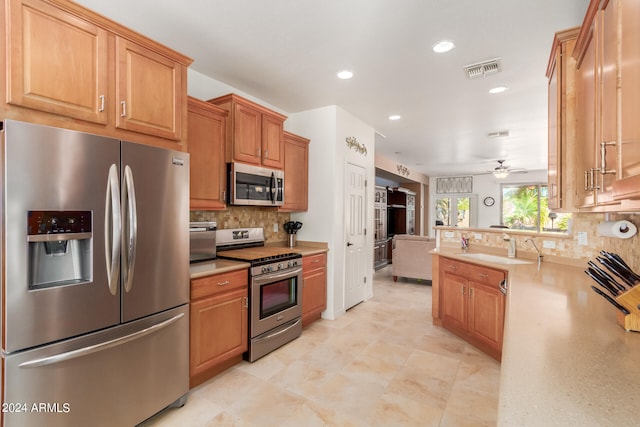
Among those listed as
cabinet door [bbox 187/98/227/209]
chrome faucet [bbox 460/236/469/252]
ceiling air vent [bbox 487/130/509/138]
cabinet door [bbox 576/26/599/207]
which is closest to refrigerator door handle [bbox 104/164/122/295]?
cabinet door [bbox 187/98/227/209]

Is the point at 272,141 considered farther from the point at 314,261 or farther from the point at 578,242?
the point at 578,242

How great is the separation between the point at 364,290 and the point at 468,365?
2.06 metres

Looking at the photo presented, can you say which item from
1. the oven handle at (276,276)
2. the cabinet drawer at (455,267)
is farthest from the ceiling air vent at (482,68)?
the oven handle at (276,276)

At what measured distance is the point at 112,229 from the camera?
5.53 ft

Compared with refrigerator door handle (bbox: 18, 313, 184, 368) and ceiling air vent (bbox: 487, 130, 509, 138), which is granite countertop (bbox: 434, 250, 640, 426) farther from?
ceiling air vent (bbox: 487, 130, 509, 138)

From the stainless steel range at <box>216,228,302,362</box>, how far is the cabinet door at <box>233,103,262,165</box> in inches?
32.4

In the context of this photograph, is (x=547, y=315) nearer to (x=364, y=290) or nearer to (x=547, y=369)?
(x=547, y=369)

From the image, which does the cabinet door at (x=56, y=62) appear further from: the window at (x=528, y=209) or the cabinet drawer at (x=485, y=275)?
the window at (x=528, y=209)

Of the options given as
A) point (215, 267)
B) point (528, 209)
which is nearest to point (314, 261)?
point (215, 267)

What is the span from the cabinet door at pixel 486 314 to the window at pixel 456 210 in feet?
24.7

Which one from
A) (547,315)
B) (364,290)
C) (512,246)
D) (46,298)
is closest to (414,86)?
(512,246)

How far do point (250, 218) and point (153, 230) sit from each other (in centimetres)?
165

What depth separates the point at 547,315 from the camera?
135 centimetres

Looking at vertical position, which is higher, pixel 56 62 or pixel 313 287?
pixel 56 62
